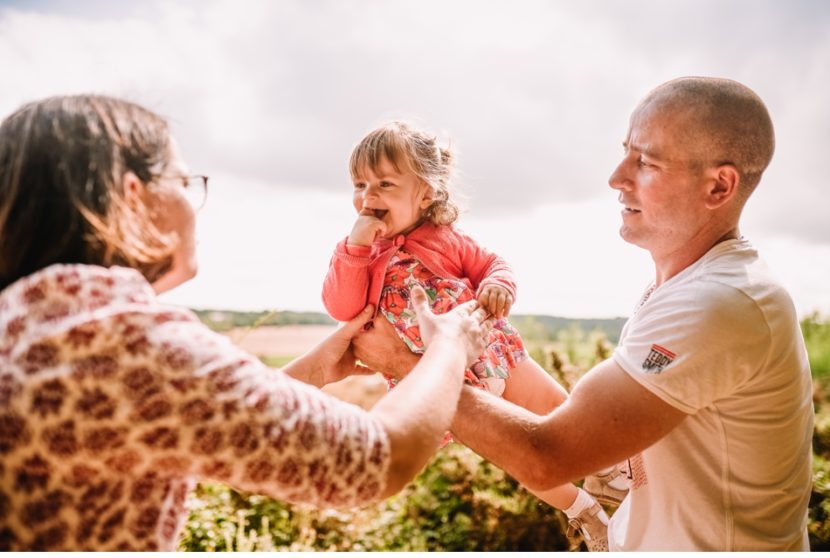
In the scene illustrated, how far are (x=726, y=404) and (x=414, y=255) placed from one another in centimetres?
123

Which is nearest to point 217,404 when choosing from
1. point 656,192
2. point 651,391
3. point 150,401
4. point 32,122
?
point 150,401

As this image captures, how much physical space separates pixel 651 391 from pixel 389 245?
1.18 m

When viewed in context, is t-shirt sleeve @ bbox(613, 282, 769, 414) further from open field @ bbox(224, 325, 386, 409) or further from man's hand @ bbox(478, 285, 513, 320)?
open field @ bbox(224, 325, 386, 409)

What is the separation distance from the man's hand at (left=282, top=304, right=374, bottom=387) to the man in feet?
2.14

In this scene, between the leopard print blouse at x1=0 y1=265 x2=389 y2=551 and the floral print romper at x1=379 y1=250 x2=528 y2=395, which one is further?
the floral print romper at x1=379 y1=250 x2=528 y2=395

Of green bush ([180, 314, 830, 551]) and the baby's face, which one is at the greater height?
the baby's face

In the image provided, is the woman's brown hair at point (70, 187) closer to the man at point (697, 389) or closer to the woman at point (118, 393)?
the woman at point (118, 393)

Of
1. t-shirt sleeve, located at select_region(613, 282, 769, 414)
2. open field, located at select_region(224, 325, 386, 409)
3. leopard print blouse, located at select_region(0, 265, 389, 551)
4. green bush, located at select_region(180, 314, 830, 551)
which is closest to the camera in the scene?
leopard print blouse, located at select_region(0, 265, 389, 551)

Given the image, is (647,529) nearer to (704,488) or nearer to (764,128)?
(704,488)

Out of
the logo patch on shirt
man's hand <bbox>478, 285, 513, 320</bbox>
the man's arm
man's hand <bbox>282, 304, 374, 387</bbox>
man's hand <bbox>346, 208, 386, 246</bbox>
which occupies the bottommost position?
man's hand <bbox>282, 304, 374, 387</bbox>

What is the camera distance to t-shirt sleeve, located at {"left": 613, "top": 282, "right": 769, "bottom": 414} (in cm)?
171

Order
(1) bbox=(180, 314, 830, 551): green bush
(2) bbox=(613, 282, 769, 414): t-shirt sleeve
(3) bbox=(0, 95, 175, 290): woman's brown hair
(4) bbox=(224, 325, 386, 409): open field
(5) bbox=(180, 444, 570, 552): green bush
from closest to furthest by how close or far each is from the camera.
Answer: (3) bbox=(0, 95, 175, 290): woman's brown hair, (2) bbox=(613, 282, 769, 414): t-shirt sleeve, (1) bbox=(180, 314, 830, 551): green bush, (5) bbox=(180, 444, 570, 552): green bush, (4) bbox=(224, 325, 386, 409): open field

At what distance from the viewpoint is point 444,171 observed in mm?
2607

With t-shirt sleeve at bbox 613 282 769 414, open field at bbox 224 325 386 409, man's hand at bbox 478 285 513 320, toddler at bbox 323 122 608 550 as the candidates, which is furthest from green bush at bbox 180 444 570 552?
t-shirt sleeve at bbox 613 282 769 414
